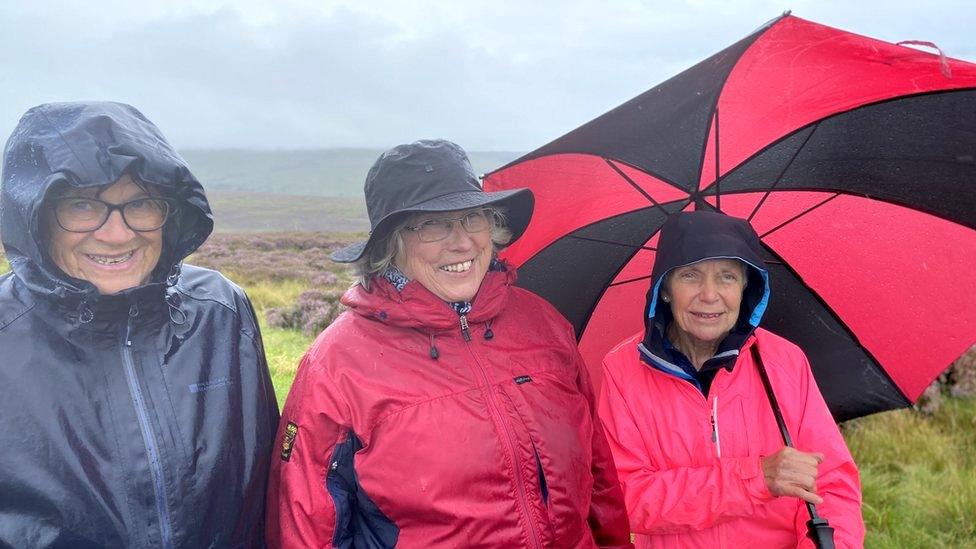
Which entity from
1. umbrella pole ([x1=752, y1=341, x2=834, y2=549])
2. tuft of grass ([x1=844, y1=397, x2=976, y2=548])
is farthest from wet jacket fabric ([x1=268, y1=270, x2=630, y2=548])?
tuft of grass ([x1=844, y1=397, x2=976, y2=548])

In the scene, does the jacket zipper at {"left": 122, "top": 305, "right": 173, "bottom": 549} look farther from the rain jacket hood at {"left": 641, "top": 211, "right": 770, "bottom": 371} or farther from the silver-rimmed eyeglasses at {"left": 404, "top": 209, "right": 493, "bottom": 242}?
the rain jacket hood at {"left": 641, "top": 211, "right": 770, "bottom": 371}

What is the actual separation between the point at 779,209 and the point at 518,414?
4.98ft

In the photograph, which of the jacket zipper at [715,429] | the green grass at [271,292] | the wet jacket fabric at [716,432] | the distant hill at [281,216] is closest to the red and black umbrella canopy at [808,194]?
the wet jacket fabric at [716,432]

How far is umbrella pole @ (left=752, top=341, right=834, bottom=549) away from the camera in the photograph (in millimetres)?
2145

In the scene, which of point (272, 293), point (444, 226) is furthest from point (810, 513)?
point (272, 293)

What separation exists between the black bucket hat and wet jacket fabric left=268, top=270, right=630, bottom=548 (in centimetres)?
25

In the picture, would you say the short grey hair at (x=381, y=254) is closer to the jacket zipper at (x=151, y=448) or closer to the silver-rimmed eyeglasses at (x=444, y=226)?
the silver-rimmed eyeglasses at (x=444, y=226)

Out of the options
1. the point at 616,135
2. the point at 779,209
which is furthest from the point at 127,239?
the point at 779,209

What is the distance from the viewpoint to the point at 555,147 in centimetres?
246

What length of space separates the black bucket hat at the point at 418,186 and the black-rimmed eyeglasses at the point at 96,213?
63cm

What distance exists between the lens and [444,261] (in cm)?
235

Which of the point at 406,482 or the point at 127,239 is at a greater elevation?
the point at 127,239

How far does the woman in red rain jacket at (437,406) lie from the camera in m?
2.07

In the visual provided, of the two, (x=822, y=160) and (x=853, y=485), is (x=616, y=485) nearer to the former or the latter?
(x=853, y=485)
